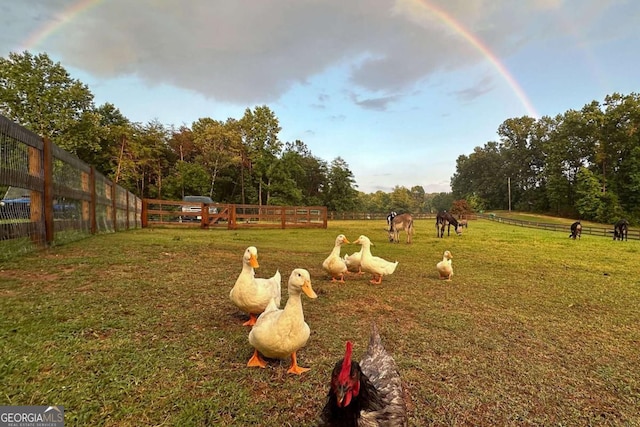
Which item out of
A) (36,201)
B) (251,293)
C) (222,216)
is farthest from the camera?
(222,216)

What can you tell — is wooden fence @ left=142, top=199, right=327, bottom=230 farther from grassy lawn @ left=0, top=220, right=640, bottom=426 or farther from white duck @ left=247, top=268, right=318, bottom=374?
white duck @ left=247, top=268, right=318, bottom=374

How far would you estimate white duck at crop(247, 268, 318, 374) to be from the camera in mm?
2688

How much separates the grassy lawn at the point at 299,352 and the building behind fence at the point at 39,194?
2.07 ft

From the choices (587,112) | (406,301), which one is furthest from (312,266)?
(587,112)

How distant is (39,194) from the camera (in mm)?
6484

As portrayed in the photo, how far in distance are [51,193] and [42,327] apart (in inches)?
206

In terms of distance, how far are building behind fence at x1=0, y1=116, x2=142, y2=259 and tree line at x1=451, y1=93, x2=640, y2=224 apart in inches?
2627

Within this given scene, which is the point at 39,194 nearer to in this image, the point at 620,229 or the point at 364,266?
the point at 364,266

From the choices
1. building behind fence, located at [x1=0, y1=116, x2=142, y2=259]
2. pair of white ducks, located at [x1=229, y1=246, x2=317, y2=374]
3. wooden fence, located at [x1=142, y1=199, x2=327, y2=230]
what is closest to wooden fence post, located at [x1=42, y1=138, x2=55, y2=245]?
building behind fence, located at [x1=0, y1=116, x2=142, y2=259]

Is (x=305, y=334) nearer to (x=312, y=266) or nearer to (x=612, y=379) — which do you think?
(x=612, y=379)

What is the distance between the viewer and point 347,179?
66750 millimetres

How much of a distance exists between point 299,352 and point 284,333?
0.58 m

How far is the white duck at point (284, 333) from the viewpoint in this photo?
269cm

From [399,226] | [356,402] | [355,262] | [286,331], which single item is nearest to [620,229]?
[399,226]
